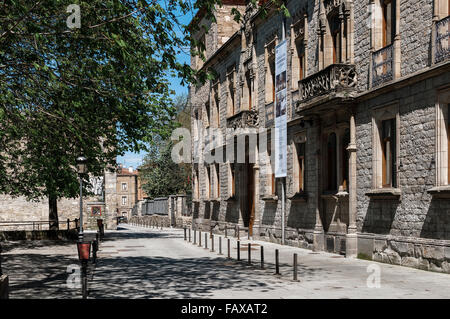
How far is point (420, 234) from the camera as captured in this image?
51.7ft

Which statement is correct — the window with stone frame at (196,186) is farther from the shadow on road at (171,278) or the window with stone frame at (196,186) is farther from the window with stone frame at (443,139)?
the window with stone frame at (443,139)

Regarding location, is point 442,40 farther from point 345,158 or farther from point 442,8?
point 345,158

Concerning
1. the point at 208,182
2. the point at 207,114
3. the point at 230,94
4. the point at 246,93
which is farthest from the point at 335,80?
the point at 207,114

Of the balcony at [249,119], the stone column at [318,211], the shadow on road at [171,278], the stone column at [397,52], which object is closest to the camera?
the shadow on road at [171,278]

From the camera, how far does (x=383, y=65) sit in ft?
59.1

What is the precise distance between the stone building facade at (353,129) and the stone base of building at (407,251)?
3 centimetres

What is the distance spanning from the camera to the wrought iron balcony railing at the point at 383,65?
57.5 feet

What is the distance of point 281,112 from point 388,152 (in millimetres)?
8395

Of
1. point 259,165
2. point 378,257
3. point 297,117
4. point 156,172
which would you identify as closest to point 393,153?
point 378,257

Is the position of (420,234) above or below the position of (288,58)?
below

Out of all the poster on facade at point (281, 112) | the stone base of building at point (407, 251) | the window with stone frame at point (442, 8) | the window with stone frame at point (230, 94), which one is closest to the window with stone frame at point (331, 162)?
the poster on facade at point (281, 112)

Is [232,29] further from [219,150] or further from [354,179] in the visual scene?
[354,179]

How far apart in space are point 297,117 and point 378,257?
29.1 feet

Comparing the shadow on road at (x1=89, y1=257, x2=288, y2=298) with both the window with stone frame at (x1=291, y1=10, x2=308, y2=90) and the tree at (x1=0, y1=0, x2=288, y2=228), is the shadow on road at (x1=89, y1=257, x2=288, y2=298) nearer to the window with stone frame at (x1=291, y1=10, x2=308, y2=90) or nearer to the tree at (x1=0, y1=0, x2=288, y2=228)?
the tree at (x1=0, y1=0, x2=288, y2=228)
